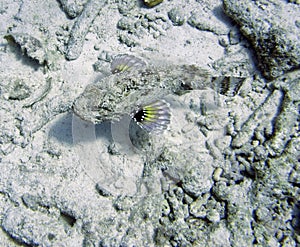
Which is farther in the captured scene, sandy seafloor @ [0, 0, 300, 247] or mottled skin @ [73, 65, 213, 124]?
mottled skin @ [73, 65, 213, 124]

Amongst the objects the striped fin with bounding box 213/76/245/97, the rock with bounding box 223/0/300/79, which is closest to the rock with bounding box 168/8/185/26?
the rock with bounding box 223/0/300/79

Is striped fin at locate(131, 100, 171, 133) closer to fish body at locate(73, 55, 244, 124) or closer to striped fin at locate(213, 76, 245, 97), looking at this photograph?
fish body at locate(73, 55, 244, 124)

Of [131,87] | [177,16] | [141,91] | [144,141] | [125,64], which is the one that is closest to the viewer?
[131,87]

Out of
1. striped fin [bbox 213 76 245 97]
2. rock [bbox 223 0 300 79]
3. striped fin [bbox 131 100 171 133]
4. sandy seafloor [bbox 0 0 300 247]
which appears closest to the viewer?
sandy seafloor [bbox 0 0 300 247]

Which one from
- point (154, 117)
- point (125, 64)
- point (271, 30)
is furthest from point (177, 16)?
point (154, 117)

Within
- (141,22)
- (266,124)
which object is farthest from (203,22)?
(266,124)

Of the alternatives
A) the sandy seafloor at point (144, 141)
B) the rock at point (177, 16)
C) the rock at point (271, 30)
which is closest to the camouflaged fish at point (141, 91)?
the sandy seafloor at point (144, 141)

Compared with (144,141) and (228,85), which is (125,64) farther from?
(228,85)
